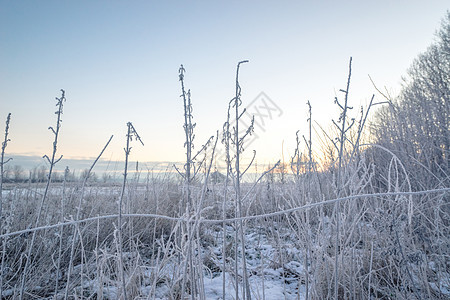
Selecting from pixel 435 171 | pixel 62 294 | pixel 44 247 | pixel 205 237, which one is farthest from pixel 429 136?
pixel 44 247

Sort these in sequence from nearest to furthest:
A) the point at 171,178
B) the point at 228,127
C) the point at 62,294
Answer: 1. the point at 228,127
2. the point at 62,294
3. the point at 171,178

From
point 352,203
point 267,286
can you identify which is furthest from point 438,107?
point 267,286

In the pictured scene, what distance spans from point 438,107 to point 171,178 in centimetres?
432

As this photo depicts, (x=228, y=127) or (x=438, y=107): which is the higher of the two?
(x=438, y=107)

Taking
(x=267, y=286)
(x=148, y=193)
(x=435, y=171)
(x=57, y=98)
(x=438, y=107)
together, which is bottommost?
(x=267, y=286)

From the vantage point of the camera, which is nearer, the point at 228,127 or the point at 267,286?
the point at 228,127

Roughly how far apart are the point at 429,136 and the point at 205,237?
2.98 metres

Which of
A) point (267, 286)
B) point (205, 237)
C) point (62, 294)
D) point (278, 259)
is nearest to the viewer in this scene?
point (62, 294)

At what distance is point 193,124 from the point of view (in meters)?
1.33

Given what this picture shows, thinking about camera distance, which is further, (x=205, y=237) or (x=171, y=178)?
(x=171, y=178)

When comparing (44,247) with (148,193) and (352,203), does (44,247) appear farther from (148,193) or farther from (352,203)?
(352,203)

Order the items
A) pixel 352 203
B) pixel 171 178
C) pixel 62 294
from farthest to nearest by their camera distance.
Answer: pixel 171 178 → pixel 62 294 → pixel 352 203

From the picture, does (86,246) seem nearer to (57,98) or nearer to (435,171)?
(57,98)

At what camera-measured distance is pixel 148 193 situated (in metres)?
4.23
